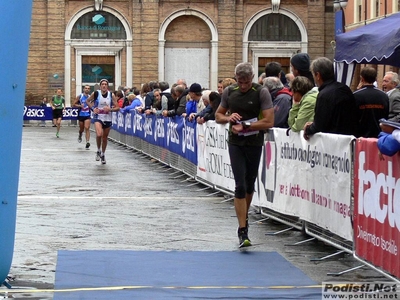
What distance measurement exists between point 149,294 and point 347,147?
96.5 inches

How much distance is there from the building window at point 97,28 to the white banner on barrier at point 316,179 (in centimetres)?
4321

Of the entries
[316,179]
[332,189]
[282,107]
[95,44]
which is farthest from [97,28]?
[332,189]

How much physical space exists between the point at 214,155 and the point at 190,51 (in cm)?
3946

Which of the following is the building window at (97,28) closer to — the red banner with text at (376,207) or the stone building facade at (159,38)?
the stone building facade at (159,38)

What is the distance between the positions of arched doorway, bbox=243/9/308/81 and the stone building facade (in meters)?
0.05

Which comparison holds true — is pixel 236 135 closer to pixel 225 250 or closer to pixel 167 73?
pixel 225 250

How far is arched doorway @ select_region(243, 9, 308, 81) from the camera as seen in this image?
2175 inches

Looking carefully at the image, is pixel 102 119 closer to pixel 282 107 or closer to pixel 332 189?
pixel 282 107

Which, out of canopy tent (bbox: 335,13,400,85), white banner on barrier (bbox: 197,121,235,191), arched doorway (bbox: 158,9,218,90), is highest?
arched doorway (bbox: 158,9,218,90)

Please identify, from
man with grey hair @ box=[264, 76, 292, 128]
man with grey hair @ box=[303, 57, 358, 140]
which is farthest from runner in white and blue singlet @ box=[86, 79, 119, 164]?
man with grey hair @ box=[303, 57, 358, 140]

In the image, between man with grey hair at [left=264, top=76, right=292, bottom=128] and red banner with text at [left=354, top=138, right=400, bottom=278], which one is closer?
red banner with text at [left=354, top=138, right=400, bottom=278]

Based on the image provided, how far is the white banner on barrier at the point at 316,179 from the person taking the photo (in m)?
9.52

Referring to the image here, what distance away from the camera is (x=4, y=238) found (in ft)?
25.1

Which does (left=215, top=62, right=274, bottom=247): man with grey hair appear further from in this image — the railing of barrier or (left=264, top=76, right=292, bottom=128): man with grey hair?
(left=264, top=76, right=292, bottom=128): man with grey hair
